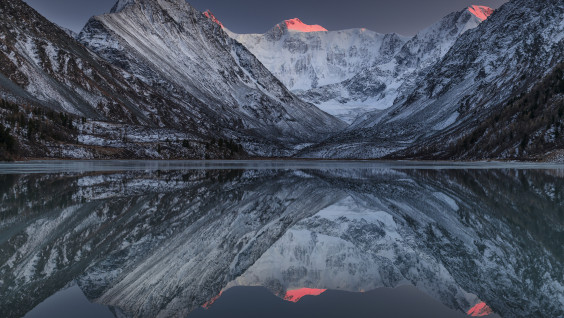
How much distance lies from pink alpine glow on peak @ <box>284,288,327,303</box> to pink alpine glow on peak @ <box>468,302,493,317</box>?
3.59 m

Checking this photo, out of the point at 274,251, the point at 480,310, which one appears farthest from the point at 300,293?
the point at 274,251

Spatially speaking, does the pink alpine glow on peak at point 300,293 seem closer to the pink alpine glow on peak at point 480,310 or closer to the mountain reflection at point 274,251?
the mountain reflection at point 274,251

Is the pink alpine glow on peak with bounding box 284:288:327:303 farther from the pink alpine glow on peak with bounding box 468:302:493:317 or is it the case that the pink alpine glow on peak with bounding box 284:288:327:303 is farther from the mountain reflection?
the pink alpine glow on peak with bounding box 468:302:493:317

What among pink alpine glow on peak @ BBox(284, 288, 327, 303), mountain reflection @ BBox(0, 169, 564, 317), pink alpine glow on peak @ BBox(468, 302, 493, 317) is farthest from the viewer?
mountain reflection @ BBox(0, 169, 564, 317)

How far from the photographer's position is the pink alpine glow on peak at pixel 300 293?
1037 centimetres

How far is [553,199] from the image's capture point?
27.8 metres

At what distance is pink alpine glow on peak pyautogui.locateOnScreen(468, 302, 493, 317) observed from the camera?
957 centimetres

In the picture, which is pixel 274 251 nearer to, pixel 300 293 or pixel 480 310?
pixel 300 293

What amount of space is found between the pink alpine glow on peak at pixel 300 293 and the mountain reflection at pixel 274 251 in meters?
0.05

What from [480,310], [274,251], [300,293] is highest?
[274,251]

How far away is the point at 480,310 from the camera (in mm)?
9812

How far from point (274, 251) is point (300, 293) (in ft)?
15.8

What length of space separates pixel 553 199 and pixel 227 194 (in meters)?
22.8

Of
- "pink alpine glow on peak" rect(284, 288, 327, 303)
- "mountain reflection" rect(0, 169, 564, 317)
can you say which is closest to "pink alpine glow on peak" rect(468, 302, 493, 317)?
"mountain reflection" rect(0, 169, 564, 317)
